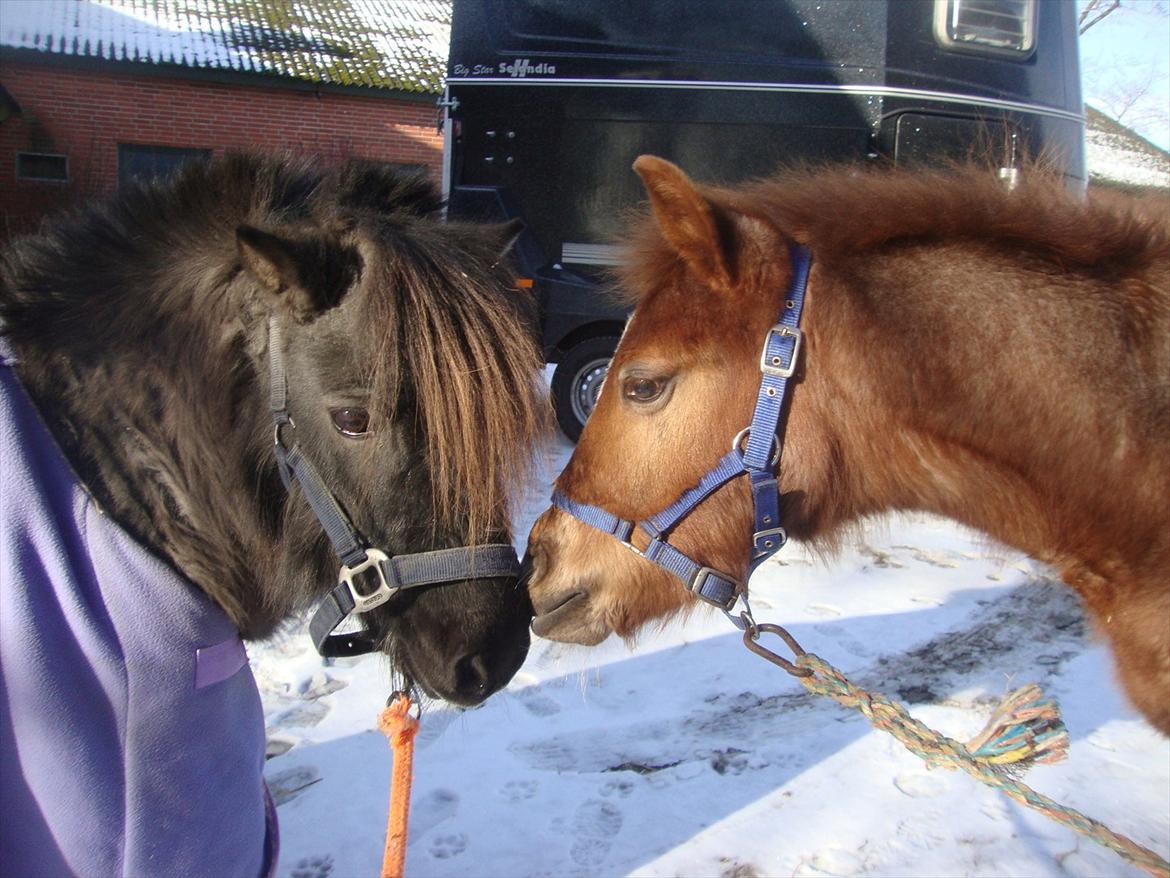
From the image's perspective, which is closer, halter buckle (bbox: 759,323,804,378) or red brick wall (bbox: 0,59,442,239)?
halter buckle (bbox: 759,323,804,378)

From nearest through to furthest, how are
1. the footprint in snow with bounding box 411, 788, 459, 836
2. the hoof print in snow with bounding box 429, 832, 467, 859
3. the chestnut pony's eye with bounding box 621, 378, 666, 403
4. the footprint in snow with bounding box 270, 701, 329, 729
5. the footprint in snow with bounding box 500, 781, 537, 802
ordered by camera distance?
the chestnut pony's eye with bounding box 621, 378, 666, 403 < the hoof print in snow with bounding box 429, 832, 467, 859 < the footprint in snow with bounding box 411, 788, 459, 836 < the footprint in snow with bounding box 500, 781, 537, 802 < the footprint in snow with bounding box 270, 701, 329, 729

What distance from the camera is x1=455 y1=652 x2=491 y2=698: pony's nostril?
1.77 metres

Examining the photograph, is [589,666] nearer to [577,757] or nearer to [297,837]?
[577,757]

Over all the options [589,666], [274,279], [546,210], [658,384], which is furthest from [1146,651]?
[546,210]

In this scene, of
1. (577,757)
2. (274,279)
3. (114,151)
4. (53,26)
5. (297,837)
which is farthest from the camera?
(53,26)

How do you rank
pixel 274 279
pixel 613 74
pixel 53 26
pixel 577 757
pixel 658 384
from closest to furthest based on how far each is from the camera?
pixel 274 279
pixel 658 384
pixel 577 757
pixel 613 74
pixel 53 26

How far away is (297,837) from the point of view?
8.68 ft

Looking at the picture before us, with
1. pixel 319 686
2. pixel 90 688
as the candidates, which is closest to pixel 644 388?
pixel 90 688

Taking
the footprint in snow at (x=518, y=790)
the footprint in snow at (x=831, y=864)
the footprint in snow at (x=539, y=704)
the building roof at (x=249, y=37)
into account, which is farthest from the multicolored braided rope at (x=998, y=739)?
the building roof at (x=249, y=37)

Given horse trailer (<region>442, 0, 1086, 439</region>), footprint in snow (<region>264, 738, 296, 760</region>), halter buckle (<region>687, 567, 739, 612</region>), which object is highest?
horse trailer (<region>442, 0, 1086, 439</region>)

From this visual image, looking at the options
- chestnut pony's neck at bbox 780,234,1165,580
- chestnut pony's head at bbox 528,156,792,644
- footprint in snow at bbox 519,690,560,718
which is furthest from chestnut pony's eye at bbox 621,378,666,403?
footprint in snow at bbox 519,690,560,718

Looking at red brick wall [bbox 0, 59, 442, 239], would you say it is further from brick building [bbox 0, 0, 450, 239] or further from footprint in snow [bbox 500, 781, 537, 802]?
footprint in snow [bbox 500, 781, 537, 802]

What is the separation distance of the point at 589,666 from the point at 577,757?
662mm

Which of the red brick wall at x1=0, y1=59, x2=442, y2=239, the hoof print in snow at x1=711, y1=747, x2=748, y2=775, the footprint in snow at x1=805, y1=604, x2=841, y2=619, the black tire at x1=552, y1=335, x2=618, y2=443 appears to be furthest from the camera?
the red brick wall at x1=0, y1=59, x2=442, y2=239
